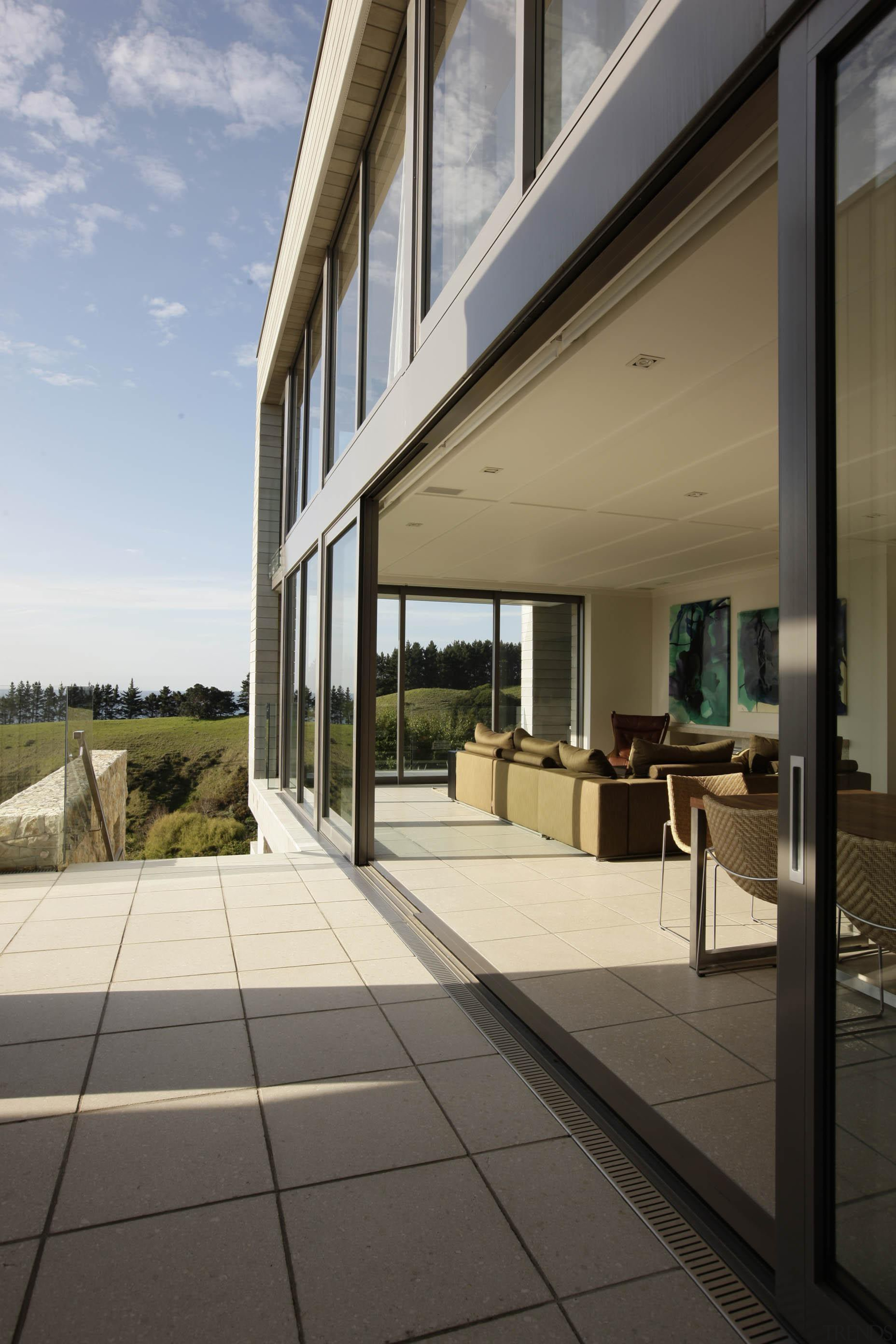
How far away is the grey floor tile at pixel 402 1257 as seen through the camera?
146 centimetres

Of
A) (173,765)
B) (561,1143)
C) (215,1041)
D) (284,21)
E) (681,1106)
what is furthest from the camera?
(173,765)

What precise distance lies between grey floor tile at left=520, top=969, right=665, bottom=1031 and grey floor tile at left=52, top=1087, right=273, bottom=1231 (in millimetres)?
1136

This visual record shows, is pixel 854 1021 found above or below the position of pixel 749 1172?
above

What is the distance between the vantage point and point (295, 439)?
8.77m

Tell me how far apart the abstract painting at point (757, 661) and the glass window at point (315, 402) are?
5.26 meters

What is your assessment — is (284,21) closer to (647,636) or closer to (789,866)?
(647,636)

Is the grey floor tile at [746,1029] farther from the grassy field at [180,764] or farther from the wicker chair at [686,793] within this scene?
the grassy field at [180,764]

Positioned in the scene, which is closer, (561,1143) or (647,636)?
(561,1143)

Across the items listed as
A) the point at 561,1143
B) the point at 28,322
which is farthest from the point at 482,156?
the point at 28,322

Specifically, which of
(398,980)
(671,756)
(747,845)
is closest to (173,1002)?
(398,980)

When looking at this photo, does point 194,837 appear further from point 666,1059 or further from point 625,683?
point 666,1059

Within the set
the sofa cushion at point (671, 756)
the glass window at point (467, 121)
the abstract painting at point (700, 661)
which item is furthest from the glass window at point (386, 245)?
the abstract painting at point (700, 661)

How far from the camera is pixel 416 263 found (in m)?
3.88

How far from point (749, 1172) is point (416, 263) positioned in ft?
12.6
